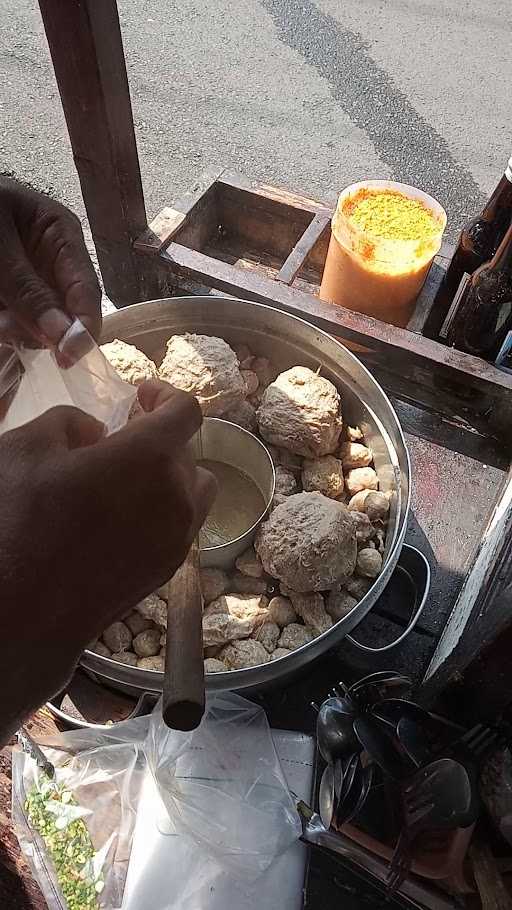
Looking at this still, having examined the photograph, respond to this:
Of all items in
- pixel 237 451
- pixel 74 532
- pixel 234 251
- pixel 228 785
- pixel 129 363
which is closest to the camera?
pixel 74 532

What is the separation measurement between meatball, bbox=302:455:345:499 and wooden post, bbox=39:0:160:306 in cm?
67

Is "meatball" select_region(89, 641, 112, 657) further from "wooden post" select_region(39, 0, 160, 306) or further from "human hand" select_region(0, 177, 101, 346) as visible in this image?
"wooden post" select_region(39, 0, 160, 306)

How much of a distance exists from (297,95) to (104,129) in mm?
2135

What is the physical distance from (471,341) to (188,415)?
0.98m

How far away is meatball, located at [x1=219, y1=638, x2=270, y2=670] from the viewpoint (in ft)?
3.74

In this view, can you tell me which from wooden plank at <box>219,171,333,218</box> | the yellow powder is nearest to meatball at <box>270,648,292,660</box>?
the yellow powder

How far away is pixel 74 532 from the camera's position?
721 millimetres

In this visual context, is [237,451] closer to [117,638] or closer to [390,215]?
[117,638]

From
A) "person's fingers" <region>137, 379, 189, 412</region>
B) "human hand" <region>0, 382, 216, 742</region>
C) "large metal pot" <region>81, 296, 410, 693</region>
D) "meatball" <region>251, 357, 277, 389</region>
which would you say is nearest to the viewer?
"human hand" <region>0, 382, 216, 742</region>

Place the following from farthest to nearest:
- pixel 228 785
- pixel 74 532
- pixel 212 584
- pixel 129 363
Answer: pixel 129 363
pixel 212 584
pixel 228 785
pixel 74 532

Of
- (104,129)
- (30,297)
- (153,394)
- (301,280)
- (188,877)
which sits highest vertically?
(104,129)

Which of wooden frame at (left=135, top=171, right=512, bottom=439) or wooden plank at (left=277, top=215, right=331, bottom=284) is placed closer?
wooden frame at (left=135, top=171, right=512, bottom=439)

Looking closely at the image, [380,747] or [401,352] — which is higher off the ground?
[401,352]

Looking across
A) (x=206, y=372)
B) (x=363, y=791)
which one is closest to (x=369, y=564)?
(x=363, y=791)
